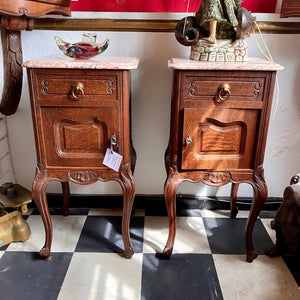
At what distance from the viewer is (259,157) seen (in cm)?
127

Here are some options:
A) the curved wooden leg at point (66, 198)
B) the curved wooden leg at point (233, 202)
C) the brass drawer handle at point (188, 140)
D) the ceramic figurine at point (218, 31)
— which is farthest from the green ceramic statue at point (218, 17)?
the curved wooden leg at point (66, 198)

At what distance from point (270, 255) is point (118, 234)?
2.44 feet

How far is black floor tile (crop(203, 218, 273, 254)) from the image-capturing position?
1.51m

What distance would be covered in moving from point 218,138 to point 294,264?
2.30ft

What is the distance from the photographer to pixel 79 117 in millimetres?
1221

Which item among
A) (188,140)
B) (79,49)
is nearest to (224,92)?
(188,140)

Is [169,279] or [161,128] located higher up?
[161,128]

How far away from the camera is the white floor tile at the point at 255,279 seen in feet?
4.08

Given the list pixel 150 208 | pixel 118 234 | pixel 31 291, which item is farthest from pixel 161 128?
pixel 31 291

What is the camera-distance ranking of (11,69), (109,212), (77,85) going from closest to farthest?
(77,85)
(11,69)
(109,212)

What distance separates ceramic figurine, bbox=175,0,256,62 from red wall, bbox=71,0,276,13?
0.24 m

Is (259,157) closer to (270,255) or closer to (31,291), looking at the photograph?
(270,255)

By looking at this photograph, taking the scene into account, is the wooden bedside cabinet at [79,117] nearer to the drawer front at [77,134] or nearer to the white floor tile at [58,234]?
the drawer front at [77,134]

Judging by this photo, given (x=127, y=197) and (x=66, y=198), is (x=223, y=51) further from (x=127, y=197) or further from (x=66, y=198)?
(x=66, y=198)
